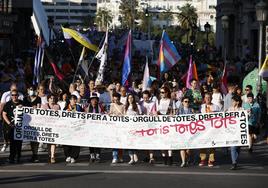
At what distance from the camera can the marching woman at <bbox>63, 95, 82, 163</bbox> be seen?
17425 millimetres

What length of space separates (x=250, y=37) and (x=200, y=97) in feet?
161

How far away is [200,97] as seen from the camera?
19500 mm

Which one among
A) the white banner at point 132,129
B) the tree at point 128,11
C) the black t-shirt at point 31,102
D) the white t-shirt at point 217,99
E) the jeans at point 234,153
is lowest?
the jeans at point 234,153

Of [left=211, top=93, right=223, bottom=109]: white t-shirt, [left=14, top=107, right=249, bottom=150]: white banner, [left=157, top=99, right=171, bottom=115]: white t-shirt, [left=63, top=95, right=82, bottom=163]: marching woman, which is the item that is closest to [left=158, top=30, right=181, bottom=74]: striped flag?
[left=211, top=93, right=223, bottom=109]: white t-shirt

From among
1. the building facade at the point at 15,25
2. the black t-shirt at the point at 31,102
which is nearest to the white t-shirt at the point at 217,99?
the black t-shirt at the point at 31,102

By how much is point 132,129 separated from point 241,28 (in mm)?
56607

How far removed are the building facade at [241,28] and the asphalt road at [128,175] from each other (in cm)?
4305

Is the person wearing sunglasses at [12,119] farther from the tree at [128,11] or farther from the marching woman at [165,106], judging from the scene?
the tree at [128,11]

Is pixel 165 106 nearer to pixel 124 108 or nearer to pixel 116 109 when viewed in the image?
pixel 124 108

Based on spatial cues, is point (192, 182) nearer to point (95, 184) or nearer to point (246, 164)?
point (95, 184)

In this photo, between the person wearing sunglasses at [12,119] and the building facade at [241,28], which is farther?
the building facade at [241,28]

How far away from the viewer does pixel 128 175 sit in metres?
15.3

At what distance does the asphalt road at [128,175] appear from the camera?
14.2m

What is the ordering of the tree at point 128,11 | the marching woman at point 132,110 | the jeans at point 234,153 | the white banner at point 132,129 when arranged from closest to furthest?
the jeans at point 234,153 < the white banner at point 132,129 < the marching woman at point 132,110 < the tree at point 128,11
